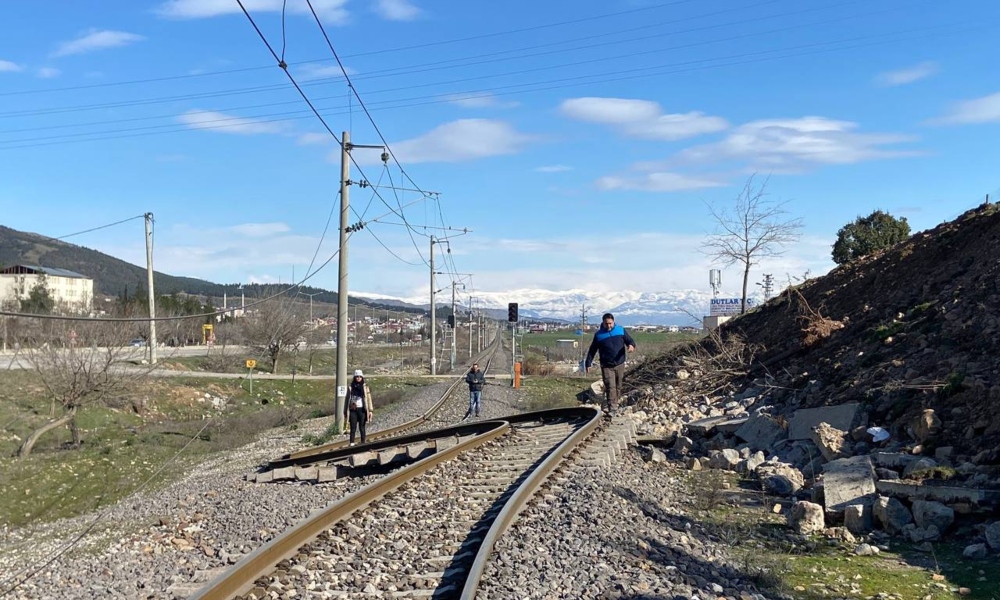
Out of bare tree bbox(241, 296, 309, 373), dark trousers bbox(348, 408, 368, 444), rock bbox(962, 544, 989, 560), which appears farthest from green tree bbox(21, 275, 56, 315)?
rock bbox(962, 544, 989, 560)

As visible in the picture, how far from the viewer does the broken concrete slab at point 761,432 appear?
14.6 metres

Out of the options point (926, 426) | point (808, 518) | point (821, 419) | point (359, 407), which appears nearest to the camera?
point (808, 518)

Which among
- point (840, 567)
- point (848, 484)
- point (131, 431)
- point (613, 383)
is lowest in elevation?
point (131, 431)

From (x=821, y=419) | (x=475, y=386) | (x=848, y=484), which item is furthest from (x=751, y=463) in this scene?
(x=475, y=386)

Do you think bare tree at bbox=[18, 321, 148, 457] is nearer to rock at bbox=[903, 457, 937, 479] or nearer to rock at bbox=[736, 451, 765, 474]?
rock at bbox=[736, 451, 765, 474]

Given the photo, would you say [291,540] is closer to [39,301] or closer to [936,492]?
[936,492]

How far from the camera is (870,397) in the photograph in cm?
1423

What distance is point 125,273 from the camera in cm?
18025

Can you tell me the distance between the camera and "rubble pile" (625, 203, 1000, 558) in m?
9.87

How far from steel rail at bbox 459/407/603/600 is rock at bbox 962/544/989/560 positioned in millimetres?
4361

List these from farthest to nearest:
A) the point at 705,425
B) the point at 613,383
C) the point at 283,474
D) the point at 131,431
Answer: the point at 131,431 < the point at 613,383 < the point at 705,425 < the point at 283,474

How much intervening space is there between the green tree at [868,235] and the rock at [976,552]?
29196mm

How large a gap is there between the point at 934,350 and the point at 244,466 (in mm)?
13516

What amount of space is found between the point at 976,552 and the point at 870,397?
6082mm
